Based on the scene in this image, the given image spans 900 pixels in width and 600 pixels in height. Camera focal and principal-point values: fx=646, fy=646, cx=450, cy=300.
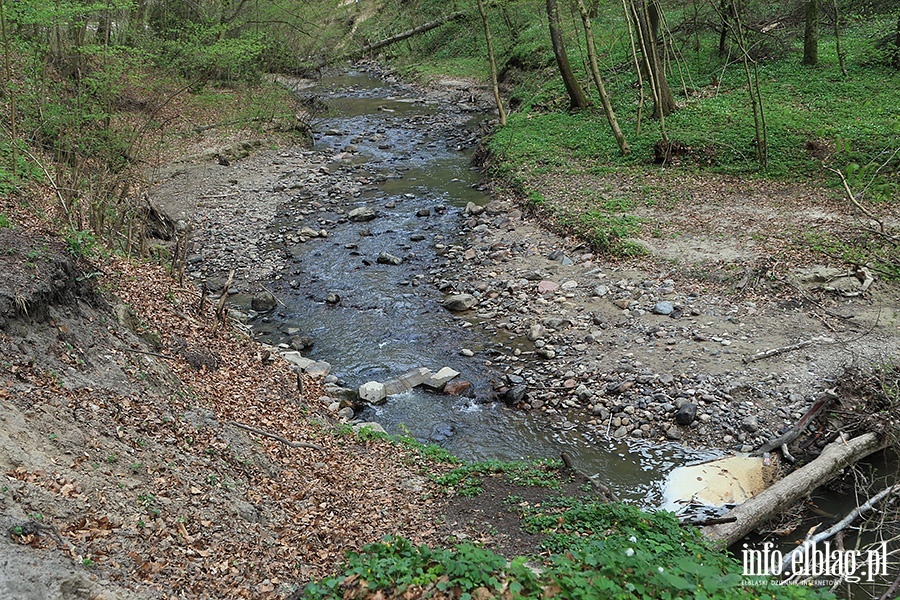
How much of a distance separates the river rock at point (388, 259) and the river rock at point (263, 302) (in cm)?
265

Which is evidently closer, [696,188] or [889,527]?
[889,527]

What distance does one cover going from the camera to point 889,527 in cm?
606

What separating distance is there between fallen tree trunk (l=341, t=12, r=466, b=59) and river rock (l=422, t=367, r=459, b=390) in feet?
93.0

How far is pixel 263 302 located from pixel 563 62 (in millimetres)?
13977

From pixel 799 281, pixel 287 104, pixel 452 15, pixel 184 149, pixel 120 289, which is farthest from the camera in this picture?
pixel 452 15

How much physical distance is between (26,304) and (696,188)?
1366cm

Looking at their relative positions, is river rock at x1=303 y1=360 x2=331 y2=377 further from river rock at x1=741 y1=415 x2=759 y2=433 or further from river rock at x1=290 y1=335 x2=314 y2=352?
river rock at x1=741 y1=415 x2=759 y2=433

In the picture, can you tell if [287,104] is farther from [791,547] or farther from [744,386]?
[791,547]

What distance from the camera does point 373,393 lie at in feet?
31.5

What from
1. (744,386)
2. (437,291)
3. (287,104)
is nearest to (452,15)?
(287,104)

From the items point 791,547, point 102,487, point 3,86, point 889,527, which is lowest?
point 791,547

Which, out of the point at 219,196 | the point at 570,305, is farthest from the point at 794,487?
the point at 219,196

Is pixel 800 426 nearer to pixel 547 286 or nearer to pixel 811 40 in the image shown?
pixel 547 286

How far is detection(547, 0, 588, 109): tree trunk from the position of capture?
20.1 m
